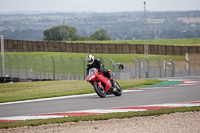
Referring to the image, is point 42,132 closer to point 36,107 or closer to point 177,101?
point 36,107

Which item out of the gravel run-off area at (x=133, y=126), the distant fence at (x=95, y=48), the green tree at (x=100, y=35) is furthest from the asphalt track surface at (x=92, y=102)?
the green tree at (x=100, y=35)

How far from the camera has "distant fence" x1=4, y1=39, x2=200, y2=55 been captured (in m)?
68.6

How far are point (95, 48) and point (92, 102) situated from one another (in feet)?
190

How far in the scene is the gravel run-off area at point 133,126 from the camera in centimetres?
1012

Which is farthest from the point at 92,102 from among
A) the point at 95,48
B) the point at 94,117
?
the point at 95,48

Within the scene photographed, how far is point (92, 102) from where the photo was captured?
608 inches

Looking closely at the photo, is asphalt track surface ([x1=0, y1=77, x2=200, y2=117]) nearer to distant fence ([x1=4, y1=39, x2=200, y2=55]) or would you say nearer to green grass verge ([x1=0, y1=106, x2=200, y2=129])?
green grass verge ([x1=0, y1=106, x2=200, y2=129])

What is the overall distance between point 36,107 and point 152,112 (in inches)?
167

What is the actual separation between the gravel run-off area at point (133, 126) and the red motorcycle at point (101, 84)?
453 cm

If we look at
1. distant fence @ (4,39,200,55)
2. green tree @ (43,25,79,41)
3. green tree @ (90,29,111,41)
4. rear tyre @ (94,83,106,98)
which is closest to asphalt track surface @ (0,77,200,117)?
rear tyre @ (94,83,106,98)

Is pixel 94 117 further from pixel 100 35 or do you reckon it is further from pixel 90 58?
pixel 100 35

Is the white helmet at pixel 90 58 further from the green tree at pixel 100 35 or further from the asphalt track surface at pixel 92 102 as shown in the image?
the green tree at pixel 100 35

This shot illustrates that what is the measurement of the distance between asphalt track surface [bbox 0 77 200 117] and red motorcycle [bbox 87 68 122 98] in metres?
0.25

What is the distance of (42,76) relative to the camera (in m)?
43.1
